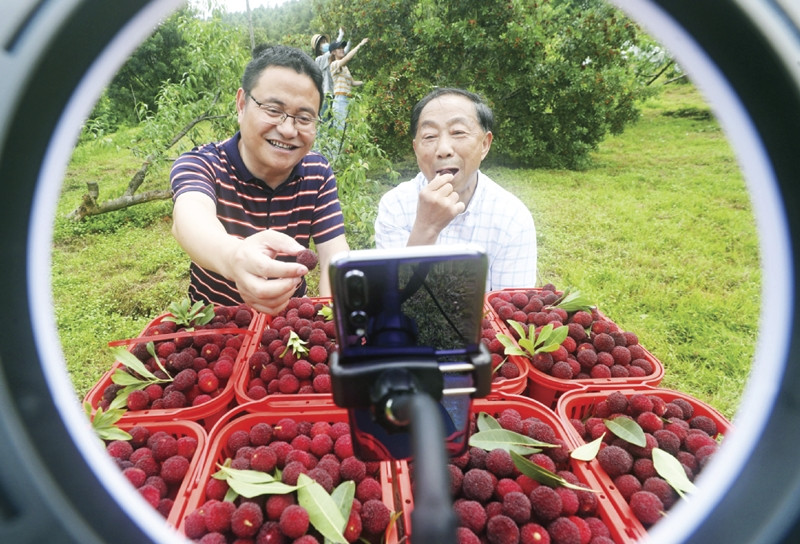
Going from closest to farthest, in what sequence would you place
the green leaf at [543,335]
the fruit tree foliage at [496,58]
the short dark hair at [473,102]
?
the green leaf at [543,335], the short dark hair at [473,102], the fruit tree foliage at [496,58]

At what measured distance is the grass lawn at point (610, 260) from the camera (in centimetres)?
224

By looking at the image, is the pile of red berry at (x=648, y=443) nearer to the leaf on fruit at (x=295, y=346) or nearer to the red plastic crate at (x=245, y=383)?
the red plastic crate at (x=245, y=383)

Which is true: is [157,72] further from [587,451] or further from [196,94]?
[587,451]

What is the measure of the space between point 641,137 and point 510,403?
7.68 meters

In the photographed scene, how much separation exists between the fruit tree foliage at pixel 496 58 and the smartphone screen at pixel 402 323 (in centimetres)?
236

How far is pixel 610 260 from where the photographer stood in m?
3.30

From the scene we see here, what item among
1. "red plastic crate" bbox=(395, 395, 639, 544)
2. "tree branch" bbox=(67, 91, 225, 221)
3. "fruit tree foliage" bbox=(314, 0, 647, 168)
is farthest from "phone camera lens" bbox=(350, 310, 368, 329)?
"tree branch" bbox=(67, 91, 225, 221)

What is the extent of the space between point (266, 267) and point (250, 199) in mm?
1003

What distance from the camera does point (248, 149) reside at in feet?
5.10

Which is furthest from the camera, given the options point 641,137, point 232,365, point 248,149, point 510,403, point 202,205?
point 641,137

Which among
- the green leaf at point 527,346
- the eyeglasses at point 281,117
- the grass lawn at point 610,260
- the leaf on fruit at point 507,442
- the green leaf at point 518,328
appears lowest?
the grass lawn at point 610,260

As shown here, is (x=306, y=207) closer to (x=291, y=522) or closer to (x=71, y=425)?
(x=291, y=522)

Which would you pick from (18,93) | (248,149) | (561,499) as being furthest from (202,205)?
(561,499)

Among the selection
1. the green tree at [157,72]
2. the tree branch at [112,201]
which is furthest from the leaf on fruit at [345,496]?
the tree branch at [112,201]
